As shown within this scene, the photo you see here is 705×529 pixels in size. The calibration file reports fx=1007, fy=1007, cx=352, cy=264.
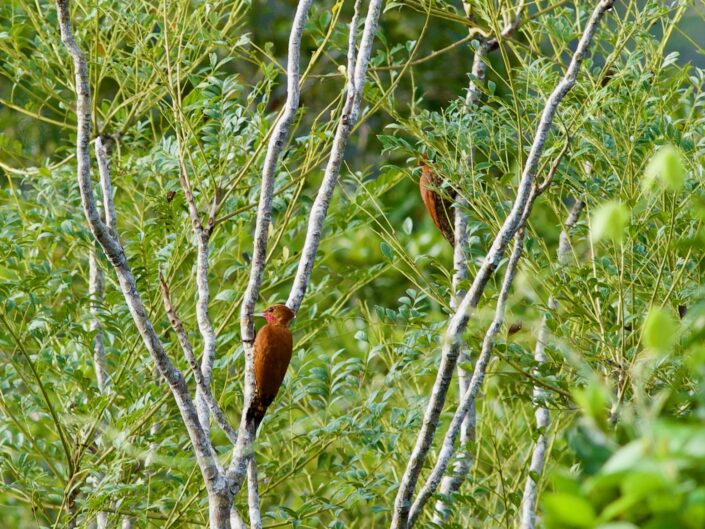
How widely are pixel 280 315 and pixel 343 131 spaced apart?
0.38 meters

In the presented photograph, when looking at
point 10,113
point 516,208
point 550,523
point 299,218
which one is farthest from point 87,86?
point 10,113

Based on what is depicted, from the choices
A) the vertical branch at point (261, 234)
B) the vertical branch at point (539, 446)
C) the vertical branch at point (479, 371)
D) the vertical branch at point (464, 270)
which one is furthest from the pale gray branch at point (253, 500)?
the vertical branch at point (539, 446)

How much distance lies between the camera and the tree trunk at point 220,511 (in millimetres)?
1618

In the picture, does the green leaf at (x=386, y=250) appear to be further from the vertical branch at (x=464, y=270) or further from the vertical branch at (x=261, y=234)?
the vertical branch at (x=261, y=234)

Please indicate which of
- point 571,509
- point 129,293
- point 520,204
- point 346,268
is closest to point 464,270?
point 346,268

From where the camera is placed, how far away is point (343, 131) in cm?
177

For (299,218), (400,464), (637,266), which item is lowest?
(400,464)

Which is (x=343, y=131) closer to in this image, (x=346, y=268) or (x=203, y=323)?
(x=203, y=323)

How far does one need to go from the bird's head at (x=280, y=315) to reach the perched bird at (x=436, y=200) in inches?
15.4

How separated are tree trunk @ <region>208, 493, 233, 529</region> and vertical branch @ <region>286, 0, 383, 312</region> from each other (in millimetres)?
398

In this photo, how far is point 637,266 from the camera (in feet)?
6.37

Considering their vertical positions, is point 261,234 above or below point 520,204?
below

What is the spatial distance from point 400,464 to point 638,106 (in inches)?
42.9

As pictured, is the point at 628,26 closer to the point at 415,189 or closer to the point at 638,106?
the point at 638,106
